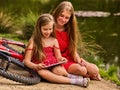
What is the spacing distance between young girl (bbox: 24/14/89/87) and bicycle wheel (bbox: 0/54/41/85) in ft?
0.34

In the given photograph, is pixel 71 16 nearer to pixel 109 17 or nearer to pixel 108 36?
pixel 108 36

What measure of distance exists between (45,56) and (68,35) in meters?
0.66

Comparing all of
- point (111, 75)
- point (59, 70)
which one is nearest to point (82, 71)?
point (59, 70)

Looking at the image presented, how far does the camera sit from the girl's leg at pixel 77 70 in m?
6.39

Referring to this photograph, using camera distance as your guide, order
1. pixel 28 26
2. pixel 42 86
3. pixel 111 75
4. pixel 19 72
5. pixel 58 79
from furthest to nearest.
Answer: pixel 28 26, pixel 111 75, pixel 19 72, pixel 58 79, pixel 42 86

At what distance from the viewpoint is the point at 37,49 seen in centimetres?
613

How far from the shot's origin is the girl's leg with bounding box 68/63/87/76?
6.39 metres

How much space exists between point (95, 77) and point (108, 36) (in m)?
7.45

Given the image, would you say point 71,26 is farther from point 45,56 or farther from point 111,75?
point 111,75

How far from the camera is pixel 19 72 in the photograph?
256 inches

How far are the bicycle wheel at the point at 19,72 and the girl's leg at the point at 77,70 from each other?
546mm

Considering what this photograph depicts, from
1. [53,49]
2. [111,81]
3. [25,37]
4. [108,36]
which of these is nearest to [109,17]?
[108,36]

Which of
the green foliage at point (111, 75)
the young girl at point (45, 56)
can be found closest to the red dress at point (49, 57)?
the young girl at point (45, 56)

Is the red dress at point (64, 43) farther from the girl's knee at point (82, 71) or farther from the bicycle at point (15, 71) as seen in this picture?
the bicycle at point (15, 71)
